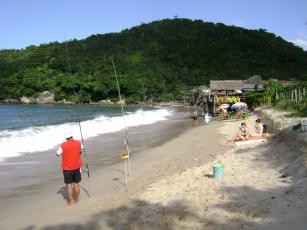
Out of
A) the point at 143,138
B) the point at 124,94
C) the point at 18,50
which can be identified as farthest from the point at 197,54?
the point at 143,138

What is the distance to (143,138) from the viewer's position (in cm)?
2161

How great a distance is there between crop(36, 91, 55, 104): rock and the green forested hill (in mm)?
1788

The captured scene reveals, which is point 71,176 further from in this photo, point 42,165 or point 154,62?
point 154,62

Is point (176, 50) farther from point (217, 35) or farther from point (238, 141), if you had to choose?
point (238, 141)

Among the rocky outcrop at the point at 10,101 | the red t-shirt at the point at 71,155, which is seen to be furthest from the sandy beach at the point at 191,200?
the rocky outcrop at the point at 10,101

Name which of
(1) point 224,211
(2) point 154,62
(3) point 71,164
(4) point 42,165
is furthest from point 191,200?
(2) point 154,62

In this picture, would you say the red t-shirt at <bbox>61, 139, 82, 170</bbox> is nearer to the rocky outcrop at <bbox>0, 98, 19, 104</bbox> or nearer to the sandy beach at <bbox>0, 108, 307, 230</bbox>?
the sandy beach at <bbox>0, 108, 307, 230</bbox>

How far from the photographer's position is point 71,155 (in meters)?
8.71

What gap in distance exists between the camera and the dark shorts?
870 cm

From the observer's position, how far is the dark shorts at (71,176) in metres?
8.70

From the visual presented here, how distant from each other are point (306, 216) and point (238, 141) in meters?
10.1

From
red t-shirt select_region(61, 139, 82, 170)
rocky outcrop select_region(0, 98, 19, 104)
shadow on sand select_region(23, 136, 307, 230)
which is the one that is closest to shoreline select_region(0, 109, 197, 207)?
red t-shirt select_region(61, 139, 82, 170)

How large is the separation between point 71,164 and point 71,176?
0.88ft

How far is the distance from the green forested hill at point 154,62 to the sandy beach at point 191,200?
92.1m
